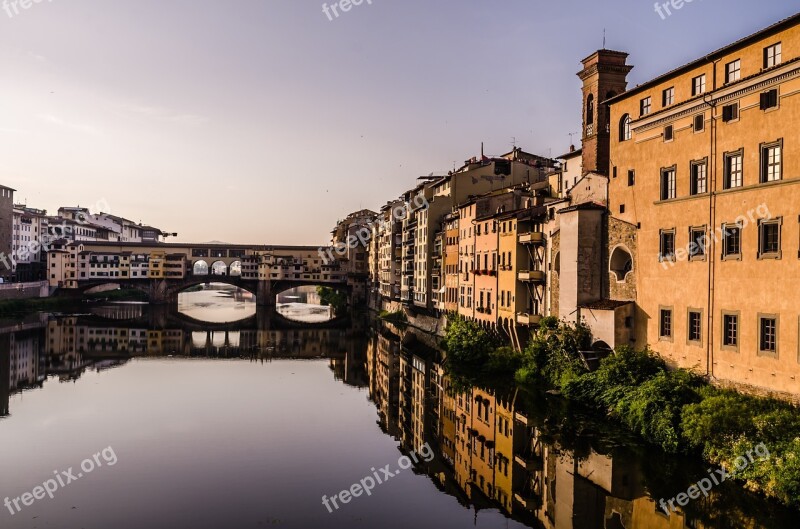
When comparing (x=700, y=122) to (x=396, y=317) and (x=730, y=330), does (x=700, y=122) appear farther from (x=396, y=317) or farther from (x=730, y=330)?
(x=396, y=317)

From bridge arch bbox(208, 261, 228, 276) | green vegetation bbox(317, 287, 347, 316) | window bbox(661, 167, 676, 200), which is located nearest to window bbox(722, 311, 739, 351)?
window bbox(661, 167, 676, 200)

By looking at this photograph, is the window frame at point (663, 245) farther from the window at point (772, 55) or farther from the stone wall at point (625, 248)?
the window at point (772, 55)

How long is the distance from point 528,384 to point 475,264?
14.7 meters

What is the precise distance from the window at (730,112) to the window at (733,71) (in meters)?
0.98

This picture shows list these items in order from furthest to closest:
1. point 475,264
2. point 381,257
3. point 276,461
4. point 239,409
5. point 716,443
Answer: point 381,257 → point 475,264 → point 239,409 → point 276,461 → point 716,443

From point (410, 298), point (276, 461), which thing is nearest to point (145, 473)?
point (276, 461)

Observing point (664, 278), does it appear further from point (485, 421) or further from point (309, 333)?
point (309, 333)

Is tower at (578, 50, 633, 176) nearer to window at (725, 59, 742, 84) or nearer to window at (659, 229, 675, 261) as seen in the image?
window at (659, 229, 675, 261)

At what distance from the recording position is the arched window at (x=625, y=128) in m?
32.0

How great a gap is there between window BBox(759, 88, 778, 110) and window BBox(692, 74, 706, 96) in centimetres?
359

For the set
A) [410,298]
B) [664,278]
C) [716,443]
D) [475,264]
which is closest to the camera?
[716,443]

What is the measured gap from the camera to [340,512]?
19422 millimetres

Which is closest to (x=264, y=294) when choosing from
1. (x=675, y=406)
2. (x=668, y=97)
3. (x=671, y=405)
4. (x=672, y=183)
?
(x=668, y=97)

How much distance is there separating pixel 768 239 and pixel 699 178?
4569 millimetres
